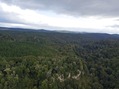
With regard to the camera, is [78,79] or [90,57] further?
[90,57]

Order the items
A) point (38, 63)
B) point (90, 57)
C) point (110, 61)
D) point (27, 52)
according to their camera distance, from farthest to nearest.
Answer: point (90, 57) < point (110, 61) < point (27, 52) < point (38, 63)

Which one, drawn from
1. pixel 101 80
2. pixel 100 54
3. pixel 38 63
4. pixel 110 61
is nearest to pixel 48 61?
pixel 38 63

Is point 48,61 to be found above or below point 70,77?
above

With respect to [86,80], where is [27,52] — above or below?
above

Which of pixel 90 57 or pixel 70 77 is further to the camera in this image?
pixel 90 57

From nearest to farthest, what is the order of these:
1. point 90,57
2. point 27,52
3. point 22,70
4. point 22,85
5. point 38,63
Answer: point 22,85 → point 22,70 → point 38,63 → point 27,52 → point 90,57

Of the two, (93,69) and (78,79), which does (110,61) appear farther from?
(78,79)

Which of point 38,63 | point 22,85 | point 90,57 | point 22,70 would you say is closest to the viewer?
point 22,85

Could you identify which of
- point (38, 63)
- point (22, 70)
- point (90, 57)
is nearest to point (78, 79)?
point (38, 63)

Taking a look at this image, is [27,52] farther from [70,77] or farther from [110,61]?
[110,61]
